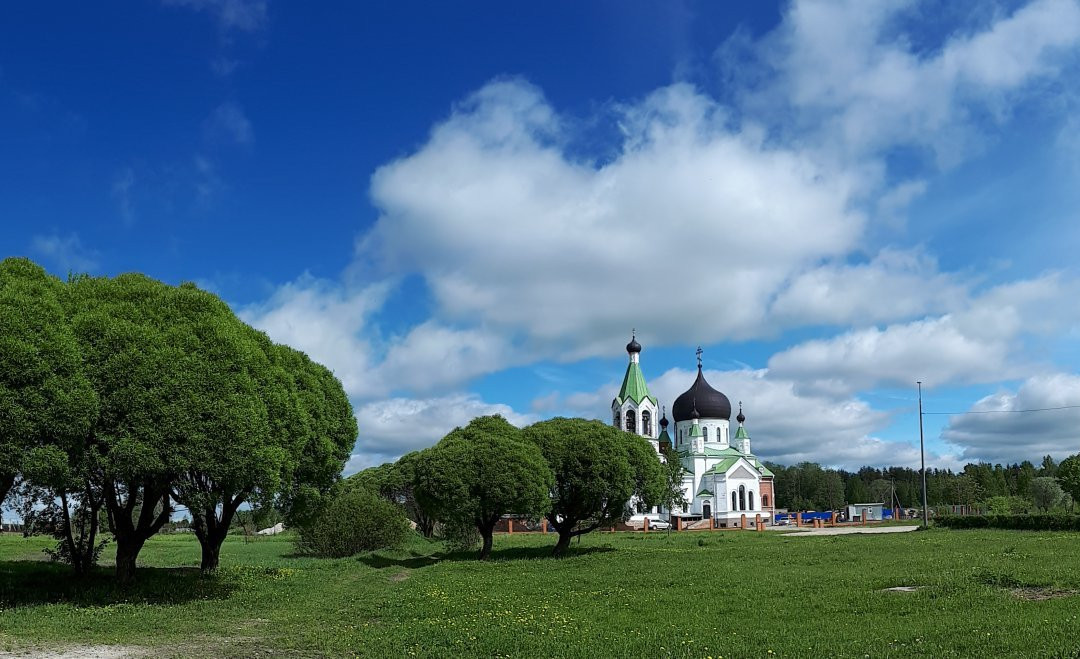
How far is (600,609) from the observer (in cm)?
1692

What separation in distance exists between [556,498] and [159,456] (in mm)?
21633

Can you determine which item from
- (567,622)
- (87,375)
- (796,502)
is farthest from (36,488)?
(796,502)

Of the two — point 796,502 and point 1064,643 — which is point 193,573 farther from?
point 796,502

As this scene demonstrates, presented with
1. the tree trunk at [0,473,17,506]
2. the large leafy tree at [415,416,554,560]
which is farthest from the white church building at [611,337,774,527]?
the tree trunk at [0,473,17,506]

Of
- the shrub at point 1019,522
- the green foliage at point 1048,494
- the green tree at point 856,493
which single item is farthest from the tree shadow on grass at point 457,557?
the green tree at point 856,493

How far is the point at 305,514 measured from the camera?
2650cm

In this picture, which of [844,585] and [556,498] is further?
[556,498]

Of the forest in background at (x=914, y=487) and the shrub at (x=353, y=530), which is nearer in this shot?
the shrub at (x=353, y=530)

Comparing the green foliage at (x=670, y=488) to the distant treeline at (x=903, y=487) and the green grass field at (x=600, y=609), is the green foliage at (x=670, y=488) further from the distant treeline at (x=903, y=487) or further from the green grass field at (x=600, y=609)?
the distant treeline at (x=903, y=487)

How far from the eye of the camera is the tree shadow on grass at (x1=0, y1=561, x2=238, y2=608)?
64.1ft

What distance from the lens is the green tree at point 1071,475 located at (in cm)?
5306

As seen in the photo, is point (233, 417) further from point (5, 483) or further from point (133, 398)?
point (5, 483)

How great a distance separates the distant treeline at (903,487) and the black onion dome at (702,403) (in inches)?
1364

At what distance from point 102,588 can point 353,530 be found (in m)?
19.1
